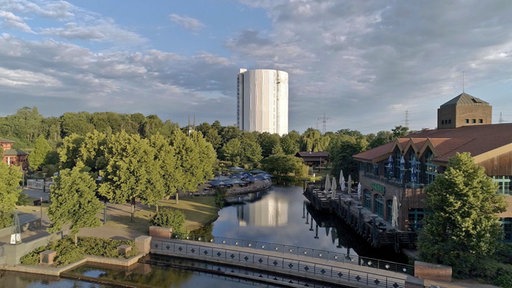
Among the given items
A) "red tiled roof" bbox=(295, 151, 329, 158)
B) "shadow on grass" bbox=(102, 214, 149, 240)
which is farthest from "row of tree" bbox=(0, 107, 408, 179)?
"shadow on grass" bbox=(102, 214, 149, 240)

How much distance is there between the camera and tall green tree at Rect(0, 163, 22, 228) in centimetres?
2745

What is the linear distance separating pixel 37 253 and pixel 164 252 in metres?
7.90

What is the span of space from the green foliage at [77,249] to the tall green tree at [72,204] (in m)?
0.78

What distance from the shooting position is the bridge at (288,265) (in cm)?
2097

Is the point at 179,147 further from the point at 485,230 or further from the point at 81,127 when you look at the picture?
the point at 81,127

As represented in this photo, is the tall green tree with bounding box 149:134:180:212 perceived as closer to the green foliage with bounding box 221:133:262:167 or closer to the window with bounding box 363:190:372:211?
the window with bounding box 363:190:372:211

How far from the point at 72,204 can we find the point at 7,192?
276 inches

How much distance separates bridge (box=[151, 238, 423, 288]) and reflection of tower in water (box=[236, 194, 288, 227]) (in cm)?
1238

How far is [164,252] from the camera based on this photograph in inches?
1023

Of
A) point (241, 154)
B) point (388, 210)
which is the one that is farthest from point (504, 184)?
point (241, 154)

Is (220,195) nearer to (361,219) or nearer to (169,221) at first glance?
(361,219)

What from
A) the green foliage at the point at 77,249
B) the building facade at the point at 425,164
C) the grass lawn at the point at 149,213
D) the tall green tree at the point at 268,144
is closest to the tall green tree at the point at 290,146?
the tall green tree at the point at 268,144

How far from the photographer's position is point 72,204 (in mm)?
25281

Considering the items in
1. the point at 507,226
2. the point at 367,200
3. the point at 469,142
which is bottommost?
the point at 367,200
